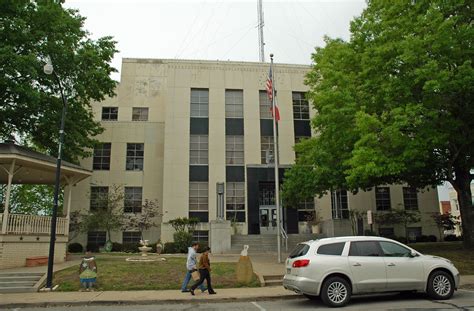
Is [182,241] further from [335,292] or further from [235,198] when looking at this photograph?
[335,292]

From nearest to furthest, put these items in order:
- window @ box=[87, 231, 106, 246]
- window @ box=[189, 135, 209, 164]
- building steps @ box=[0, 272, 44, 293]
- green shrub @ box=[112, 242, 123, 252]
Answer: building steps @ box=[0, 272, 44, 293] < green shrub @ box=[112, 242, 123, 252] < window @ box=[87, 231, 106, 246] < window @ box=[189, 135, 209, 164]

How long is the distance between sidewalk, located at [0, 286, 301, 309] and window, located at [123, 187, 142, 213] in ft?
64.8

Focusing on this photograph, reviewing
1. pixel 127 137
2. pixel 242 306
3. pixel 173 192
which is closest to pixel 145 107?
pixel 127 137

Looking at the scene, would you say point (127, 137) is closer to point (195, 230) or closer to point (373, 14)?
point (195, 230)

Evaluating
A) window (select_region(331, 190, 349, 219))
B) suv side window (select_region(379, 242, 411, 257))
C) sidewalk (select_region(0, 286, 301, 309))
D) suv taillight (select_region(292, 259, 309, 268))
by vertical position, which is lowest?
sidewalk (select_region(0, 286, 301, 309))

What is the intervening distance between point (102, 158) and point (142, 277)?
2148 centimetres

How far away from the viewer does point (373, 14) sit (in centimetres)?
2022

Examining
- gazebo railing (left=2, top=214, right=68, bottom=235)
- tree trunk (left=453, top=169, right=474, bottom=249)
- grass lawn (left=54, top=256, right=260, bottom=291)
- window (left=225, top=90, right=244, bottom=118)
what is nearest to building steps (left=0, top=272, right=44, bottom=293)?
grass lawn (left=54, top=256, right=260, bottom=291)

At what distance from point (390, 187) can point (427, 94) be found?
1852cm

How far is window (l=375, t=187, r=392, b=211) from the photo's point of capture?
34.2 metres

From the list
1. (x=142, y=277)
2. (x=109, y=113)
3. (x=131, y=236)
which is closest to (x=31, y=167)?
(x=142, y=277)

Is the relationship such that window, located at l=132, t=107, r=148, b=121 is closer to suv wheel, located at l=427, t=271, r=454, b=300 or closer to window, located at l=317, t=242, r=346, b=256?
window, located at l=317, t=242, r=346, b=256

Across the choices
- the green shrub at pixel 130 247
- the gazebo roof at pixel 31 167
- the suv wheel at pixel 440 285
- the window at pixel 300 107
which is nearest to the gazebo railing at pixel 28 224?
the gazebo roof at pixel 31 167

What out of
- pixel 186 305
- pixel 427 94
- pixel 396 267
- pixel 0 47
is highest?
pixel 0 47
